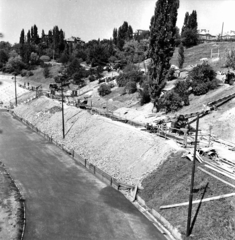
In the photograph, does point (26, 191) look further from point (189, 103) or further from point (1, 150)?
point (189, 103)

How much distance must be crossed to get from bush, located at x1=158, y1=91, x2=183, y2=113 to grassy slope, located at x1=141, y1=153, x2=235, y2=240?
19.6 meters

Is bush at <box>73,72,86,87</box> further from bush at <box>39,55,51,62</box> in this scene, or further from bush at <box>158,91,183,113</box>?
bush at <box>158,91,183,113</box>

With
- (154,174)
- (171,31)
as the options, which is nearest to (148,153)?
(154,174)

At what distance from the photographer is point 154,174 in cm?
2547

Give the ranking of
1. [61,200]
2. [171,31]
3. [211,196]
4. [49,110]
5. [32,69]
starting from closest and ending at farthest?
[211,196]
[61,200]
[171,31]
[49,110]
[32,69]

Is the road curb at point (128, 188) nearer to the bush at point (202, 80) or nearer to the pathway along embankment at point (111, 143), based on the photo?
the pathway along embankment at point (111, 143)

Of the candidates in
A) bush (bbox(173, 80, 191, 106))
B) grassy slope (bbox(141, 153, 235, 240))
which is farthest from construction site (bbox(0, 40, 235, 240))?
bush (bbox(173, 80, 191, 106))

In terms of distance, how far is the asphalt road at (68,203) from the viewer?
738 inches

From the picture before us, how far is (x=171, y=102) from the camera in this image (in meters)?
45.2

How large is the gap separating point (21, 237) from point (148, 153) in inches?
590

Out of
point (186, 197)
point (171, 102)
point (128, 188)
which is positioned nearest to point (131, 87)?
point (171, 102)

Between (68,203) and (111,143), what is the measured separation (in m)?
12.6

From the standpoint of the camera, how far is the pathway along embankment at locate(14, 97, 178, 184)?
27.5m

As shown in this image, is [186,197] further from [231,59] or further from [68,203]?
[231,59]
